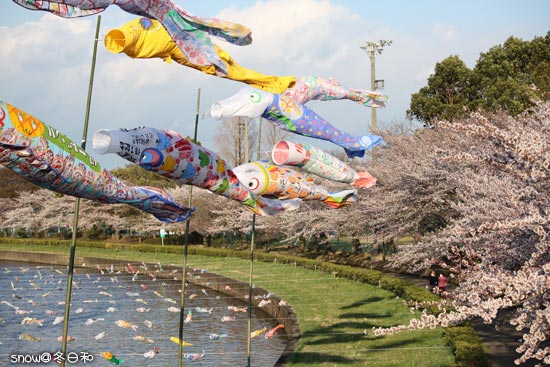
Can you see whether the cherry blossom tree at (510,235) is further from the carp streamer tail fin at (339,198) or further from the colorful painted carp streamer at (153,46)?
the colorful painted carp streamer at (153,46)

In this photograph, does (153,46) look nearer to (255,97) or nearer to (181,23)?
(181,23)

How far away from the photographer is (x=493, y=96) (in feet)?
137

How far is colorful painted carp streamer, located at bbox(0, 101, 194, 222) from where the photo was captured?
→ 5984mm

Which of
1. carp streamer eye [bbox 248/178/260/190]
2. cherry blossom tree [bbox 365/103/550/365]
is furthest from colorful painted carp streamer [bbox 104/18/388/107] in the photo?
cherry blossom tree [bbox 365/103/550/365]

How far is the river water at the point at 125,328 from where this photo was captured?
17969 millimetres

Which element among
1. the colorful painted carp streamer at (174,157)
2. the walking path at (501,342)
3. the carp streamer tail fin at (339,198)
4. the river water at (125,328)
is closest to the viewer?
the colorful painted carp streamer at (174,157)

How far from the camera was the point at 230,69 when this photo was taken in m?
7.95

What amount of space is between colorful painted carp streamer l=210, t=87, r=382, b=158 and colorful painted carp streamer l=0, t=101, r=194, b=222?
145 centimetres

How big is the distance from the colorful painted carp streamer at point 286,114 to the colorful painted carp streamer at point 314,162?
0.22 meters

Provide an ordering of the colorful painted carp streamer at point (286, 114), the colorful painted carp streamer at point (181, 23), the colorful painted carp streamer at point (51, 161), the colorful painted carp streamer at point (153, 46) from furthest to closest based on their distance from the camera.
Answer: the colorful painted carp streamer at point (286, 114)
the colorful painted carp streamer at point (153, 46)
the colorful painted carp streamer at point (181, 23)
the colorful painted carp streamer at point (51, 161)

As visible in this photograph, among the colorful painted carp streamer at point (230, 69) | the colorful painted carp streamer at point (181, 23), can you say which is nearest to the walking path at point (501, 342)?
the colorful painted carp streamer at point (230, 69)

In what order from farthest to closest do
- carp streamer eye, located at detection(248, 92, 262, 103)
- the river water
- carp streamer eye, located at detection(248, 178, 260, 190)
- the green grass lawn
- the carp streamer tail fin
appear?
the river water → the green grass lawn → the carp streamer tail fin → carp streamer eye, located at detection(248, 178, 260, 190) → carp streamer eye, located at detection(248, 92, 262, 103)

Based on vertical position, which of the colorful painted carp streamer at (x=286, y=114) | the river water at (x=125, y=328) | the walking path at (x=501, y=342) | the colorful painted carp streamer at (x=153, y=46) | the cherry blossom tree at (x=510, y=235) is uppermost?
the colorful painted carp streamer at (x=153, y=46)

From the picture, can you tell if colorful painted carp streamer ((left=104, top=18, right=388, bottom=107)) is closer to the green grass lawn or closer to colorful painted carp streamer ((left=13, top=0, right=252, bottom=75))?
colorful painted carp streamer ((left=13, top=0, right=252, bottom=75))
